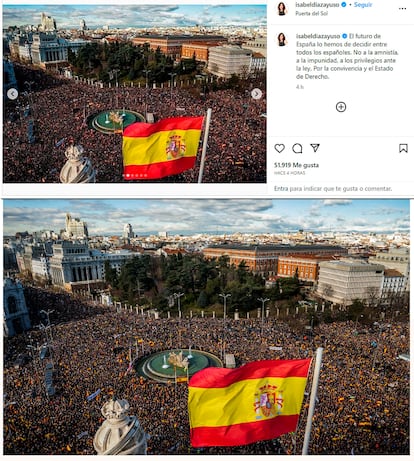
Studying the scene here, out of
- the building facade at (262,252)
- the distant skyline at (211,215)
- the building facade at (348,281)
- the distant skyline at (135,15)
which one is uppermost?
the distant skyline at (135,15)

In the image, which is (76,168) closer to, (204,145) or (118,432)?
(204,145)

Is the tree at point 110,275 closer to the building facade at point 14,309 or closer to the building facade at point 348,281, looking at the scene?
the building facade at point 14,309

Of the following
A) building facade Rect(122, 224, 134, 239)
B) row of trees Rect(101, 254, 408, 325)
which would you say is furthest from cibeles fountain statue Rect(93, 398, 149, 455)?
building facade Rect(122, 224, 134, 239)

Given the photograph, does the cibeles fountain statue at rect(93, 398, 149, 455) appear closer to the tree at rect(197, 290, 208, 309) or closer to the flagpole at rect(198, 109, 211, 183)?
the tree at rect(197, 290, 208, 309)

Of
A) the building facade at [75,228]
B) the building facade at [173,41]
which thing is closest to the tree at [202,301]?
the building facade at [75,228]

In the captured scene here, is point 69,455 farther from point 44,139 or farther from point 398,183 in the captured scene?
point 398,183
